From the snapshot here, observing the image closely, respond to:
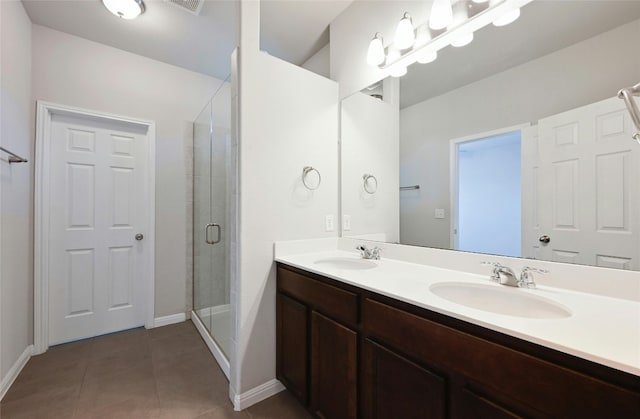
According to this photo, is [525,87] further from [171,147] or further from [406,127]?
[171,147]

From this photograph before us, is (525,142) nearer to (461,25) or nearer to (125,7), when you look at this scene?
(461,25)

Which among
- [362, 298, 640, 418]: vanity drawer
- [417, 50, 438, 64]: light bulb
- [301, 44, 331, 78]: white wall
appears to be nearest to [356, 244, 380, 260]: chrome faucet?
[362, 298, 640, 418]: vanity drawer

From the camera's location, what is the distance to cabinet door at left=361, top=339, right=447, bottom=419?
0.87m

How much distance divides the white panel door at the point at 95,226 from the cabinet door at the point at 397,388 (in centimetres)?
254

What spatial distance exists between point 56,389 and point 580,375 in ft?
8.90

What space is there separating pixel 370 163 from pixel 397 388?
1360mm

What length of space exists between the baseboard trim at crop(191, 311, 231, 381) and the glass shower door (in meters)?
0.03

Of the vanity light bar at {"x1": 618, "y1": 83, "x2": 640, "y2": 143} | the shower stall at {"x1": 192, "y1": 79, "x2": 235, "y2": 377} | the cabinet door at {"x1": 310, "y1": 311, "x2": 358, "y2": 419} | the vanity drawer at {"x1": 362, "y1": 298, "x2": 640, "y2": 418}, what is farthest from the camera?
the shower stall at {"x1": 192, "y1": 79, "x2": 235, "y2": 377}

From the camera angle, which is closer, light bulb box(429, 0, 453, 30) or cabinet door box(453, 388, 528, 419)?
cabinet door box(453, 388, 528, 419)

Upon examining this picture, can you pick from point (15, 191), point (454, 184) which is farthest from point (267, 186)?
point (15, 191)

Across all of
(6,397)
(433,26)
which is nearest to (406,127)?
(433,26)

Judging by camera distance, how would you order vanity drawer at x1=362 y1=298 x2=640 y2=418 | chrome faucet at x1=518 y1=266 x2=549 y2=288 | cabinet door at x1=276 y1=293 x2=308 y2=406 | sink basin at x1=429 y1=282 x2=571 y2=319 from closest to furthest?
1. vanity drawer at x1=362 y1=298 x2=640 y2=418
2. sink basin at x1=429 y1=282 x2=571 y2=319
3. chrome faucet at x1=518 y1=266 x2=549 y2=288
4. cabinet door at x1=276 y1=293 x2=308 y2=406

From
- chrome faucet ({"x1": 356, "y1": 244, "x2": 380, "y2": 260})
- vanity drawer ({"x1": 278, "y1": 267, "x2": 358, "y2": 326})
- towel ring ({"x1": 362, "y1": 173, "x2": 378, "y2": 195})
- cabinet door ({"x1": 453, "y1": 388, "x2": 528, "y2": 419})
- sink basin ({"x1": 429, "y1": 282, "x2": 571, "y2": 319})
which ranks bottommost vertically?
cabinet door ({"x1": 453, "y1": 388, "x2": 528, "y2": 419})

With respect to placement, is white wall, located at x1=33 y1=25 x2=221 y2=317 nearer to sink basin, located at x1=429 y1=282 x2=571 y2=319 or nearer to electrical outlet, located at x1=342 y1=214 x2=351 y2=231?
electrical outlet, located at x1=342 y1=214 x2=351 y2=231
